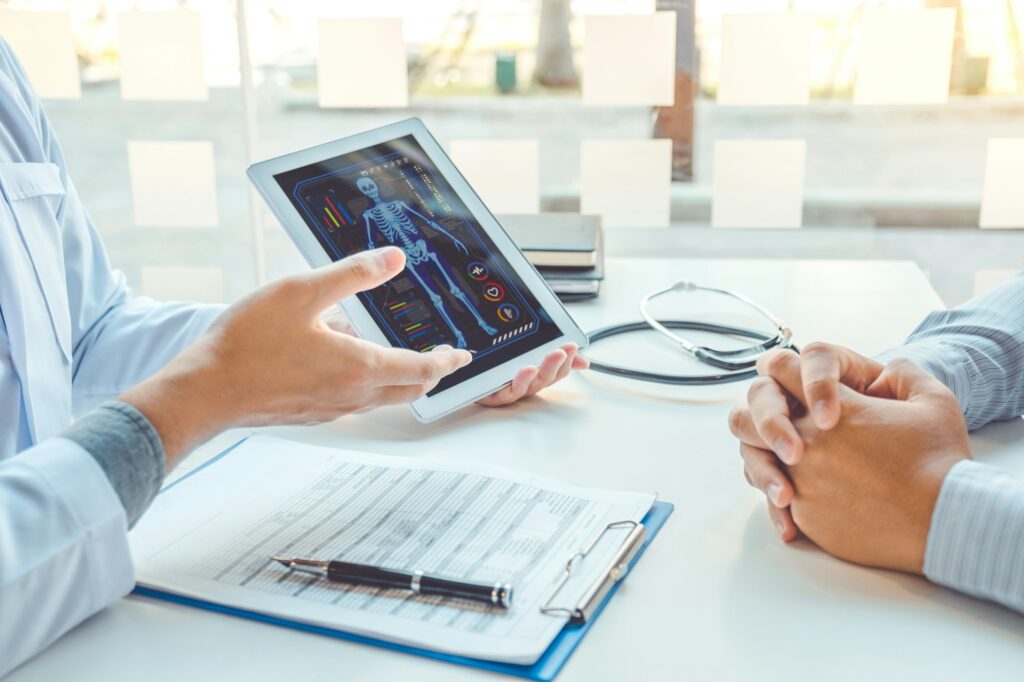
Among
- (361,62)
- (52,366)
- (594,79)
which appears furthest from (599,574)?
(361,62)

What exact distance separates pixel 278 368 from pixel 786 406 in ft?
1.43

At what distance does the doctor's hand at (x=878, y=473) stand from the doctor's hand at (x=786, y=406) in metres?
0.01

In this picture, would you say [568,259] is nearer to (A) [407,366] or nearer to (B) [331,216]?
(B) [331,216]

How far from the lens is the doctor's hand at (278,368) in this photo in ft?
2.48

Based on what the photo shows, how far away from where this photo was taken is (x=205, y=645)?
68 centimetres

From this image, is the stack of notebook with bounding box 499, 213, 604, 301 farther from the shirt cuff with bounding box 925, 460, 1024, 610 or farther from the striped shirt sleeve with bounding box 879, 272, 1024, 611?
the shirt cuff with bounding box 925, 460, 1024, 610

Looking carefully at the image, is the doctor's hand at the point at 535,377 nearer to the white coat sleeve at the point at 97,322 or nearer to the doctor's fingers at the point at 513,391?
the doctor's fingers at the point at 513,391

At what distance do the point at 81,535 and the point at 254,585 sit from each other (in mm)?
128

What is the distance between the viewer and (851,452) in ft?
2.64

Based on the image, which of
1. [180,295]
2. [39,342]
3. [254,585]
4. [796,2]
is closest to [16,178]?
[39,342]

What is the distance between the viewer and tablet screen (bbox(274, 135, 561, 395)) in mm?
1070

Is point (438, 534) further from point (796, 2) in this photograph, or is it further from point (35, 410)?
point (796, 2)

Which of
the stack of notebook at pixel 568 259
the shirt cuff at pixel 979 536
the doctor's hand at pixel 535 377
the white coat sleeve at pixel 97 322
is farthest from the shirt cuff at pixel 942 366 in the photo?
the white coat sleeve at pixel 97 322

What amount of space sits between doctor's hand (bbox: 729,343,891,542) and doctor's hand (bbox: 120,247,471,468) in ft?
0.99
